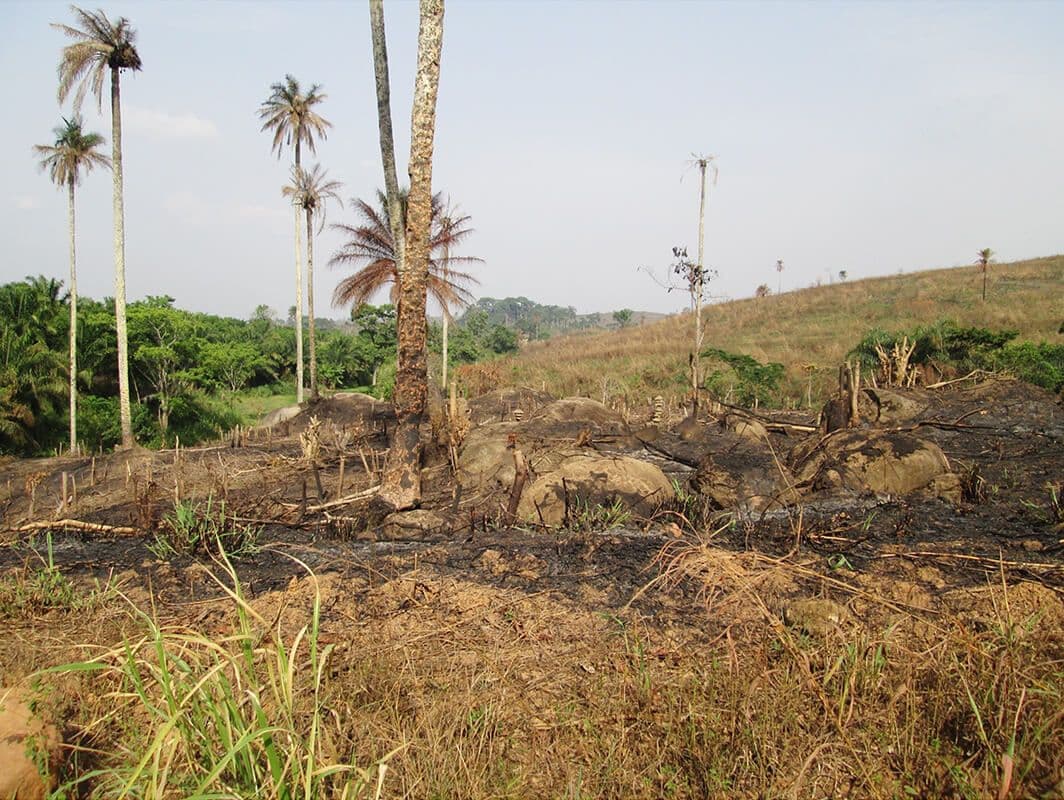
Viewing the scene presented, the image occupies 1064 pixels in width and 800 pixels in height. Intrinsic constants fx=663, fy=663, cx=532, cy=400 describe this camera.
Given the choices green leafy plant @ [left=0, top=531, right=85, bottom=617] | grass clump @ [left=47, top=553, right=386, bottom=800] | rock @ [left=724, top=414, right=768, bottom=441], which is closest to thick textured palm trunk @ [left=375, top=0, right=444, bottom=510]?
green leafy plant @ [left=0, top=531, right=85, bottom=617]

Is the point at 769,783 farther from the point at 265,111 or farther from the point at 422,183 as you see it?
the point at 265,111

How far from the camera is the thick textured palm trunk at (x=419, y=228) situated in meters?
8.04

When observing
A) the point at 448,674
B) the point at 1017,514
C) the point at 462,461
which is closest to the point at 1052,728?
the point at 448,674

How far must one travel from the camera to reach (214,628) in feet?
12.2

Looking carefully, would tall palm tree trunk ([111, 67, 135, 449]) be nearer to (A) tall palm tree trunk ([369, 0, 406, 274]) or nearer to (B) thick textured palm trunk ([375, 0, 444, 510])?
(A) tall palm tree trunk ([369, 0, 406, 274])

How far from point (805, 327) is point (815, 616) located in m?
33.5

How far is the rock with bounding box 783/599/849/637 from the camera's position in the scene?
3.46 meters

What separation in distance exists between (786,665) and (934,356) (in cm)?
1829

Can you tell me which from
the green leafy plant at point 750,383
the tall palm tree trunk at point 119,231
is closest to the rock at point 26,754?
the tall palm tree trunk at point 119,231

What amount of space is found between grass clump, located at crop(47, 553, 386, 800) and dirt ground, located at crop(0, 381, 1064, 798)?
199 millimetres

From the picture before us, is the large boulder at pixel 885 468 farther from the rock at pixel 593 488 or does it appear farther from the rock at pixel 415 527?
the rock at pixel 415 527

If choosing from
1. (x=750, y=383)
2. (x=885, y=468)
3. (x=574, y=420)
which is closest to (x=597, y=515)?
(x=885, y=468)

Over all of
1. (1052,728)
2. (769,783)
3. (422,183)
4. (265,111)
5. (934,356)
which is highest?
(265,111)

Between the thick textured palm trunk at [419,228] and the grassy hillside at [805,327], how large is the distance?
13016mm
